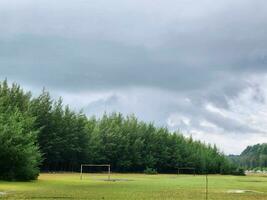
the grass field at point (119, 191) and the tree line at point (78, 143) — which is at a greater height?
the tree line at point (78, 143)

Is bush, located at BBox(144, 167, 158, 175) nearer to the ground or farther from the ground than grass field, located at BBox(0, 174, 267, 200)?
farther from the ground

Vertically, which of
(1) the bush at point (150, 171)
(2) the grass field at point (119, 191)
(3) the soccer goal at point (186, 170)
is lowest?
(2) the grass field at point (119, 191)

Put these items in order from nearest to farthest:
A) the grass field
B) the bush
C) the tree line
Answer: the grass field < the tree line < the bush

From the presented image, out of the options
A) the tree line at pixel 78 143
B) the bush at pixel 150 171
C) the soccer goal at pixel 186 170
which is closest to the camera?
the tree line at pixel 78 143

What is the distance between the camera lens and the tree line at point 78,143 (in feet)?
186

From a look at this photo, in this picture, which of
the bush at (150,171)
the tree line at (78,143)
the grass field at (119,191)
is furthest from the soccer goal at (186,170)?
the grass field at (119,191)

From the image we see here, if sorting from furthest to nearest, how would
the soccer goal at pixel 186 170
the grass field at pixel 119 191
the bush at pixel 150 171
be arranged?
the soccer goal at pixel 186 170, the bush at pixel 150 171, the grass field at pixel 119 191

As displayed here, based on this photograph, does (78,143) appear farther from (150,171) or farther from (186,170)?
(186,170)

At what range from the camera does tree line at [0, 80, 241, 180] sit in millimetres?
56562

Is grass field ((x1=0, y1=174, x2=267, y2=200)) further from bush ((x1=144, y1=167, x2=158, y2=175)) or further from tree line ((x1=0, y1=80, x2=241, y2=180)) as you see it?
bush ((x1=144, y1=167, x2=158, y2=175))

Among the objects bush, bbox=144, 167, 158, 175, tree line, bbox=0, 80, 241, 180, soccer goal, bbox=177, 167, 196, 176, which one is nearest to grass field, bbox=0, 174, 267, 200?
tree line, bbox=0, 80, 241, 180

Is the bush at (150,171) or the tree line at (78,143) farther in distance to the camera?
the bush at (150,171)

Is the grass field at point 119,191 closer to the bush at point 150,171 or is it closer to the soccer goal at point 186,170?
the bush at point 150,171

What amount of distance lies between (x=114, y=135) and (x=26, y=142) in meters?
64.0
